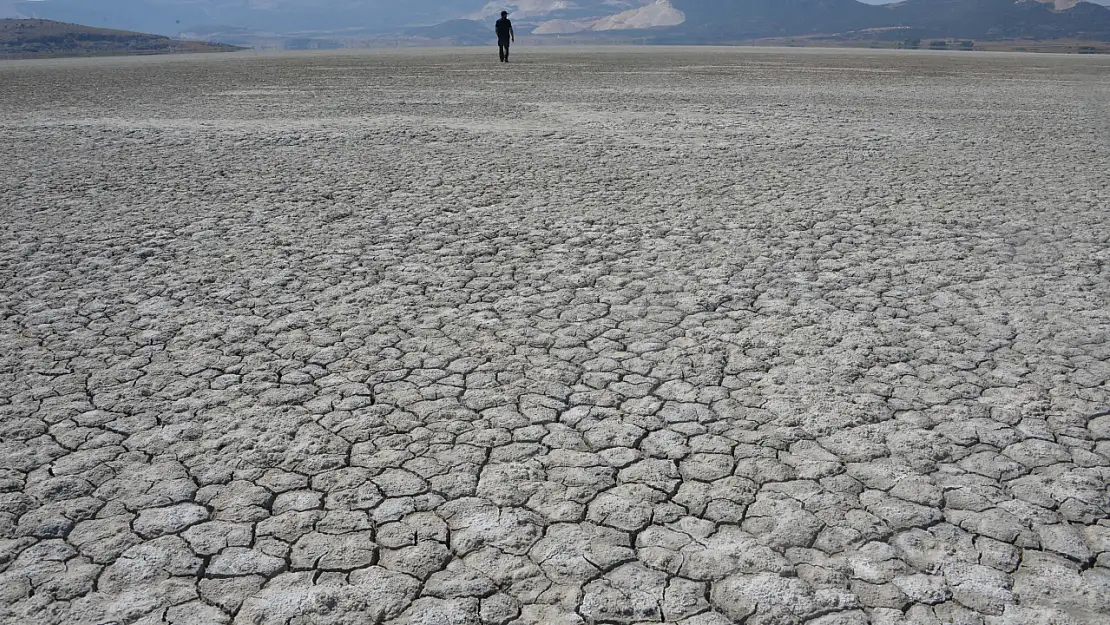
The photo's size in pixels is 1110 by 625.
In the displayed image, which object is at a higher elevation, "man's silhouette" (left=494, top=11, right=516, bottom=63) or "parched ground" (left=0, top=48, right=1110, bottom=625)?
"man's silhouette" (left=494, top=11, right=516, bottom=63)

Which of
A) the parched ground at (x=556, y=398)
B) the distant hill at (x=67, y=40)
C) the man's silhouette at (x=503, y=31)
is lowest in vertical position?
the parched ground at (x=556, y=398)

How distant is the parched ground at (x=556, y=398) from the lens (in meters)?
2.20

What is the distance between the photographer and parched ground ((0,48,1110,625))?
2201 millimetres

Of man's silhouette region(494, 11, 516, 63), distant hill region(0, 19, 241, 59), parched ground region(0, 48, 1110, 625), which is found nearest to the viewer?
parched ground region(0, 48, 1110, 625)

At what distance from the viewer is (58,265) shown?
4941 millimetres

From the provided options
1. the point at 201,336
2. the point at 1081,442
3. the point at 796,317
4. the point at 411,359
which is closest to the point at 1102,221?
the point at 796,317

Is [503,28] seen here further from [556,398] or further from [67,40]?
[67,40]

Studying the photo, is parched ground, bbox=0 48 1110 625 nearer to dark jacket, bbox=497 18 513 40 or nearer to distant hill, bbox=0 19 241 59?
dark jacket, bbox=497 18 513 40

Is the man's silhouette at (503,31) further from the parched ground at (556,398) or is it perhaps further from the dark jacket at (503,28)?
the parched ground at (556,398)

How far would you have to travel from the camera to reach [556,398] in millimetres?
3219

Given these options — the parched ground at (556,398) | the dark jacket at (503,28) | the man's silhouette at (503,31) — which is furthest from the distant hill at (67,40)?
the parched ground at (556,398)

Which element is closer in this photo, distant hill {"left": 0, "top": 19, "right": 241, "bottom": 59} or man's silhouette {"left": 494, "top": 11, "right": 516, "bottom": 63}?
man's silhouette {"left": 494, "top": 11, "right": 516, "bottom": 63}

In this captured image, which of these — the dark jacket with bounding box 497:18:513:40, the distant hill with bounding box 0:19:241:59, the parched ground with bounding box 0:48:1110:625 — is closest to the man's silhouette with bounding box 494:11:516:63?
the dark jacket with bounding box 497:18:513:40

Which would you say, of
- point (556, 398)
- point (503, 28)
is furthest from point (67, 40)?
point (556, 398)
